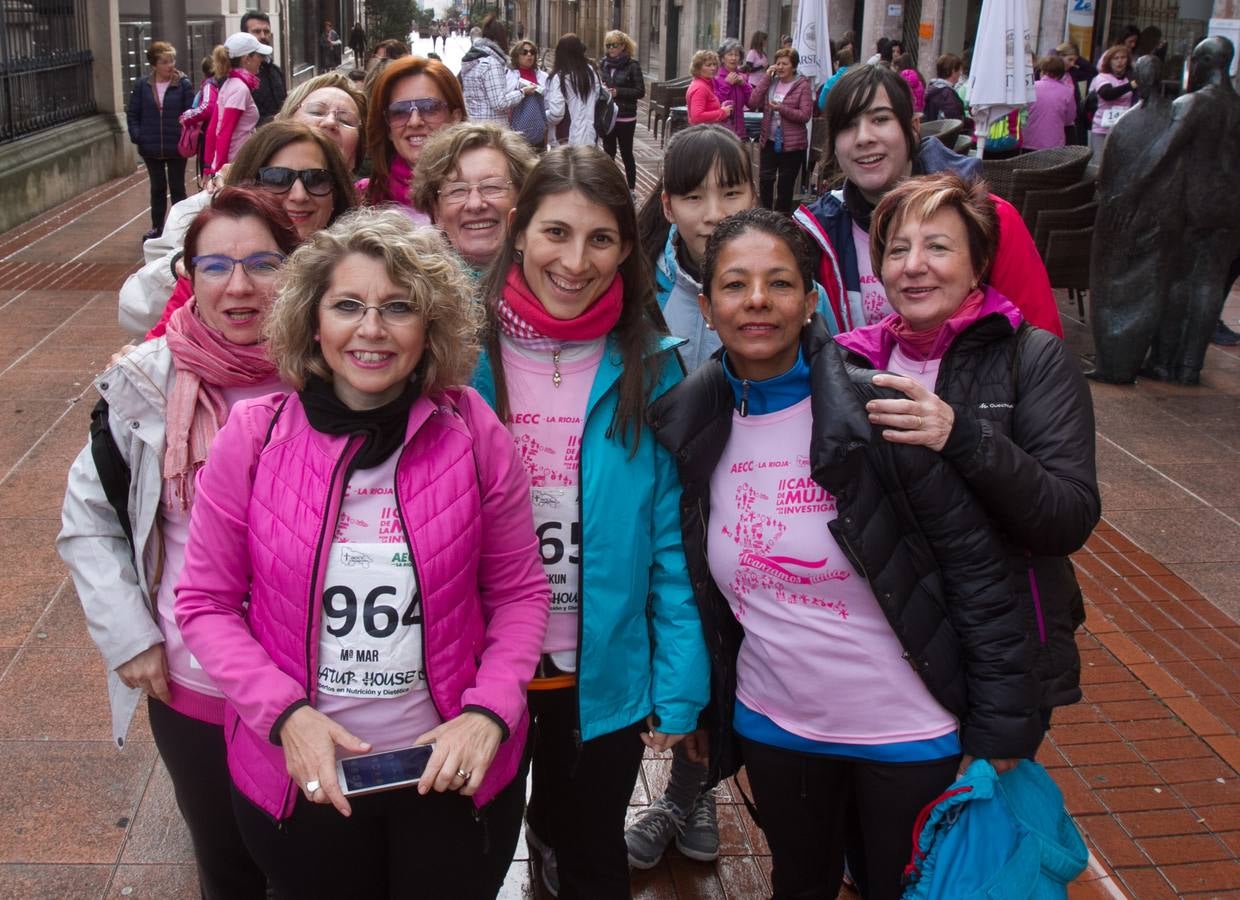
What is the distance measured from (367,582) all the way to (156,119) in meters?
10.9

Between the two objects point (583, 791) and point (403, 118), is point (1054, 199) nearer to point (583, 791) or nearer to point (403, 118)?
point (403, 118)

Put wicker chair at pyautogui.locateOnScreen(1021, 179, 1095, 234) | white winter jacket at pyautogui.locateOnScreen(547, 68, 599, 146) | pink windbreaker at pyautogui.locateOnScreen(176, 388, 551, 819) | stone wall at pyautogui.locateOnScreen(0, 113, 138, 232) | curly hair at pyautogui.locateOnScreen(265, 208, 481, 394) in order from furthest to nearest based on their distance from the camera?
white winter jacket at pyautogui.locateOnScreen(547, 68, 599, 146) < stone wall at pyautogui.locateOnScreen(0, 113, 138, 232) < wicker chair at pyautogui.locateOnScreen(1021, 179, 1095, 234) < curly hair at pyautogui.locateOnScreen(265, 208, 481, 394) < pink windbreaker at pyautogui.locateOnScreen(176, 388, 551, 819)

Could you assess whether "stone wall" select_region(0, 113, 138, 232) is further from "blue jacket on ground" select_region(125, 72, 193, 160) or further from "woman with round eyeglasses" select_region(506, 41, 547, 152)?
"woman with round eyeglasses" select_region(506, 41, 547, 152)

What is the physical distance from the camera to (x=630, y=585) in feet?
8.60

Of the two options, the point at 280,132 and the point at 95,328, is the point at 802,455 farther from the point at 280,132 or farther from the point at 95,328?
the point at 95,328

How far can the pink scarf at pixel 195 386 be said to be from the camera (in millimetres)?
2488

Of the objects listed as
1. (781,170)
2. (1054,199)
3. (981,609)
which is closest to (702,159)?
(981,609)

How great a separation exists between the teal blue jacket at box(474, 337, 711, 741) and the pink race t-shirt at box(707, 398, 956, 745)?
0.13m

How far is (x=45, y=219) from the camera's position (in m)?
13.5

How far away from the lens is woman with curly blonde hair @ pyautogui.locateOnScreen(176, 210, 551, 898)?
218 centimetres

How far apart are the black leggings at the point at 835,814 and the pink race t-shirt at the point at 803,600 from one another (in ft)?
0.26

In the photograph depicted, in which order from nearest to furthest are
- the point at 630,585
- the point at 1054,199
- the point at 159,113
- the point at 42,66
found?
the point at 630,585, the point at 1054,199, the point at 159,113, the point at 42,66

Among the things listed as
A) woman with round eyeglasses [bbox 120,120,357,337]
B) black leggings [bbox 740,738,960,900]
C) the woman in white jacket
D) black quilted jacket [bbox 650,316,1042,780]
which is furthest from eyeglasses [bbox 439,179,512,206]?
the woman in white jacket

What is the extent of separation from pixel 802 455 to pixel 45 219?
1297 centimetres
